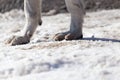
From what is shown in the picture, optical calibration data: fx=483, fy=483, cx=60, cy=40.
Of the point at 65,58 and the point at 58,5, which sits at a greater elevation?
the point at 65,58

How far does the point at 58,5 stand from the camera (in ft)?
26.4

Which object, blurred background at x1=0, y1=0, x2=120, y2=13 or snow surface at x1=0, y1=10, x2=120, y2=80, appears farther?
blurred background at x1=0, y1=0, x2=120, y2=13

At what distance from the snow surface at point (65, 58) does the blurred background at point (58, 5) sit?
2.21 m

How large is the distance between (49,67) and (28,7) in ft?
4.62

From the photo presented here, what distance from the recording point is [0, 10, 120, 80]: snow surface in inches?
140

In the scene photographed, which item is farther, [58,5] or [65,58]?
[58,5]

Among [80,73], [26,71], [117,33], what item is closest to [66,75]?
[80,73]

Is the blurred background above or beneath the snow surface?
beneath

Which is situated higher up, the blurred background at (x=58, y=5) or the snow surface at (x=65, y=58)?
the snow surface at (x=65, y=58)

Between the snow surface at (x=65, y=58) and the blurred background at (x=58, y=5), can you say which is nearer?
the snow surface at (x=65, y=58)

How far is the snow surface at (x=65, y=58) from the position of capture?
3.56 m

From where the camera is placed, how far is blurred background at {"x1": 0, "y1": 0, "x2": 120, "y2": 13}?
795 cm

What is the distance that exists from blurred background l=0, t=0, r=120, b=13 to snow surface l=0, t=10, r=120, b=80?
7.26 ft

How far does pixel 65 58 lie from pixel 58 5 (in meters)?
4.18
